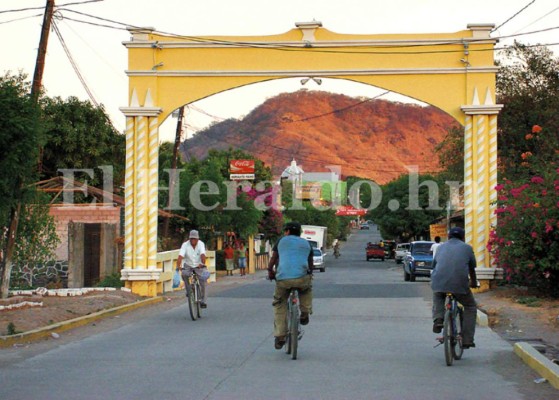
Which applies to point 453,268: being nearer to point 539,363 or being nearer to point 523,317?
point 539,363

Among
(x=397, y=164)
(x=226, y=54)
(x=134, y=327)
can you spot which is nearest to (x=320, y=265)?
(x=226, y=54)

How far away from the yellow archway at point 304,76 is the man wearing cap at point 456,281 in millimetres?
13738

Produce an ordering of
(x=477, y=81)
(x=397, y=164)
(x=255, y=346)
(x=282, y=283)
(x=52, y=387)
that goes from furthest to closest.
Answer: (x=397, y=164) → (x=477, y=81) → (x=255, y=346) → (x=282, y=283) → (x=52, y=387)

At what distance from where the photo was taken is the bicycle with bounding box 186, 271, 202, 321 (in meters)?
18.2

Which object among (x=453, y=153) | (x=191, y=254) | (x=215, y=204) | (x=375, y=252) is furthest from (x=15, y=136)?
(x=375, y=252)

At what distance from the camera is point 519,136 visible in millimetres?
38219

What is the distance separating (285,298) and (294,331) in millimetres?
558

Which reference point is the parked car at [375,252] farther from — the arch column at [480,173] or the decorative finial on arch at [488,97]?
the decorative finial on arch at [488,97]

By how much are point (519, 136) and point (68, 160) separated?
25703 mm

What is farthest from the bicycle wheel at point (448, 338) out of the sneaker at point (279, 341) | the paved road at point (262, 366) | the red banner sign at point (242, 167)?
the red banner sign at point (242, 167)

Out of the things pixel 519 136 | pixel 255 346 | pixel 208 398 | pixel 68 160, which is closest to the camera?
pixel 208 398

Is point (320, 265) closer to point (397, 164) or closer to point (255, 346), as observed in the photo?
point (255, 346)

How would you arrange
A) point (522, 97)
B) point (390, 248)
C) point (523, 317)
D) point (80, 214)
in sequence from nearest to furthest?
point (523, 317), point (80, 214), point (522, 97), point (390, 248)

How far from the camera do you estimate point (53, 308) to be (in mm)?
18078
